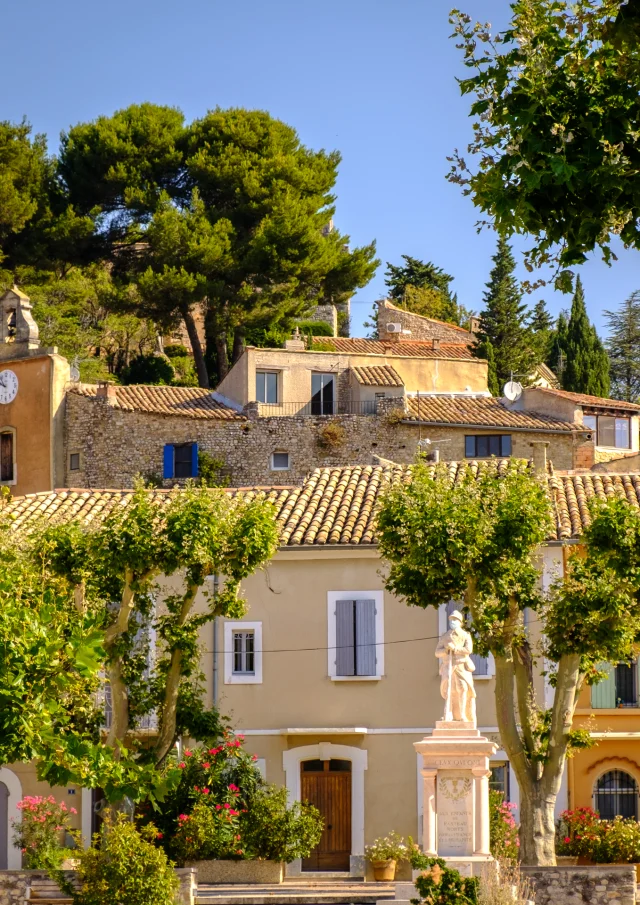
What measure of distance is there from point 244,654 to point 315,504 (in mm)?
3514

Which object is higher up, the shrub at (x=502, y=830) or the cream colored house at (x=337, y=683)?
the cream colored house at (x=337, y=683)

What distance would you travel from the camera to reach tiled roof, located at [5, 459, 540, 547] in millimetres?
31125

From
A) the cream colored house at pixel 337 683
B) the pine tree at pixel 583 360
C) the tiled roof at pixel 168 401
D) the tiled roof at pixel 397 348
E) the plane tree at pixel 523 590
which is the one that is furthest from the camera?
the pine tree at pixel 583 360

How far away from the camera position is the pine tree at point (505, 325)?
6725 cm

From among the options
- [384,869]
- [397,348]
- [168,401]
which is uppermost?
[397,348]

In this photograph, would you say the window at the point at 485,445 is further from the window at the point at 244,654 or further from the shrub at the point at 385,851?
the shrub at the point at 385,851

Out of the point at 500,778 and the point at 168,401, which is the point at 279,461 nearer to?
the point at 168,401

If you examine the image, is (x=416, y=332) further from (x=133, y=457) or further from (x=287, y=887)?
(x=287, y=887)

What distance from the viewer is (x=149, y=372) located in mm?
64562

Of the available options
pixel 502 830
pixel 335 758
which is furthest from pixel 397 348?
pixel 502 830

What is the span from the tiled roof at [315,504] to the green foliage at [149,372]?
2958cm

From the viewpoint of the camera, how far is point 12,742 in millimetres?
19312

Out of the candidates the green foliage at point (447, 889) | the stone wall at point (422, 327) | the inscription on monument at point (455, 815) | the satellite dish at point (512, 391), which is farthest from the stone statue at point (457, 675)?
the stone wall at point (422, 327)

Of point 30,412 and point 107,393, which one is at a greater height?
point 107,393
